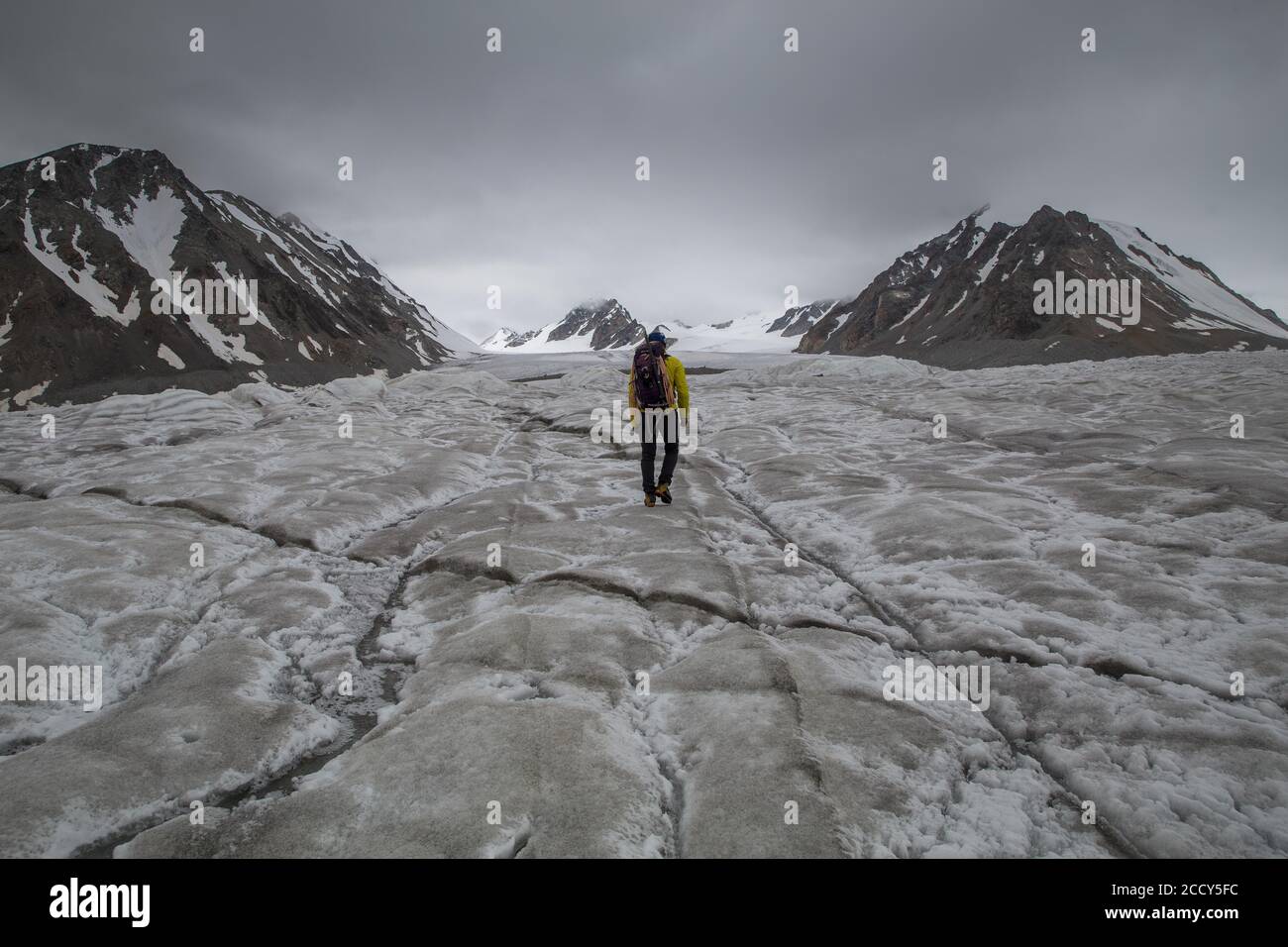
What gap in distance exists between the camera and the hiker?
10.9 m

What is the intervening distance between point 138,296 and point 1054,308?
151500mm

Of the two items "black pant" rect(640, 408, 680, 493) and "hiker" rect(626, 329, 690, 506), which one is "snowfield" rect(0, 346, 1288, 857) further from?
"hiker" rect(626, 329, 690, 506)

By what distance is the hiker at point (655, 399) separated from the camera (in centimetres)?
1094

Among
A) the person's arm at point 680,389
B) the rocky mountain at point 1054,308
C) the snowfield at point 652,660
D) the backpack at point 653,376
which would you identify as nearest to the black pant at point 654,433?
the backpack at point 653,376

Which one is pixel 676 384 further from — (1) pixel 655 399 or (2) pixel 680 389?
(1) pixel 655 399

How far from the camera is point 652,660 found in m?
Result: 5.83

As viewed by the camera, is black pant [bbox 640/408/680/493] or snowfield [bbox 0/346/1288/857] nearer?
snowfield [bbox 0/346/1288/857]

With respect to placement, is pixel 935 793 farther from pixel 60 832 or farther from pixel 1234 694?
pixel 60 832

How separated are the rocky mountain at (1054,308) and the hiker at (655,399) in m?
106

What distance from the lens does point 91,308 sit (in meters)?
79.3

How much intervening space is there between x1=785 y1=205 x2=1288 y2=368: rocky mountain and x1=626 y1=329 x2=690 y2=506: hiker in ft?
346

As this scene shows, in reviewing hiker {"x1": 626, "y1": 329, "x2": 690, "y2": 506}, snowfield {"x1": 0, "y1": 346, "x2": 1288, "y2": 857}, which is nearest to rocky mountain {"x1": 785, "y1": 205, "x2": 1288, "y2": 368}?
snowfield {"x1": 0, "y1": 346, "x2": 1288, "y2": 857}

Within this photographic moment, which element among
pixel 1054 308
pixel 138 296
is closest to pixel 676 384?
pixel 138 296

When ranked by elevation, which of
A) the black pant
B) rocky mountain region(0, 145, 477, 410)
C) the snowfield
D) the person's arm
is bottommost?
the snowfield
